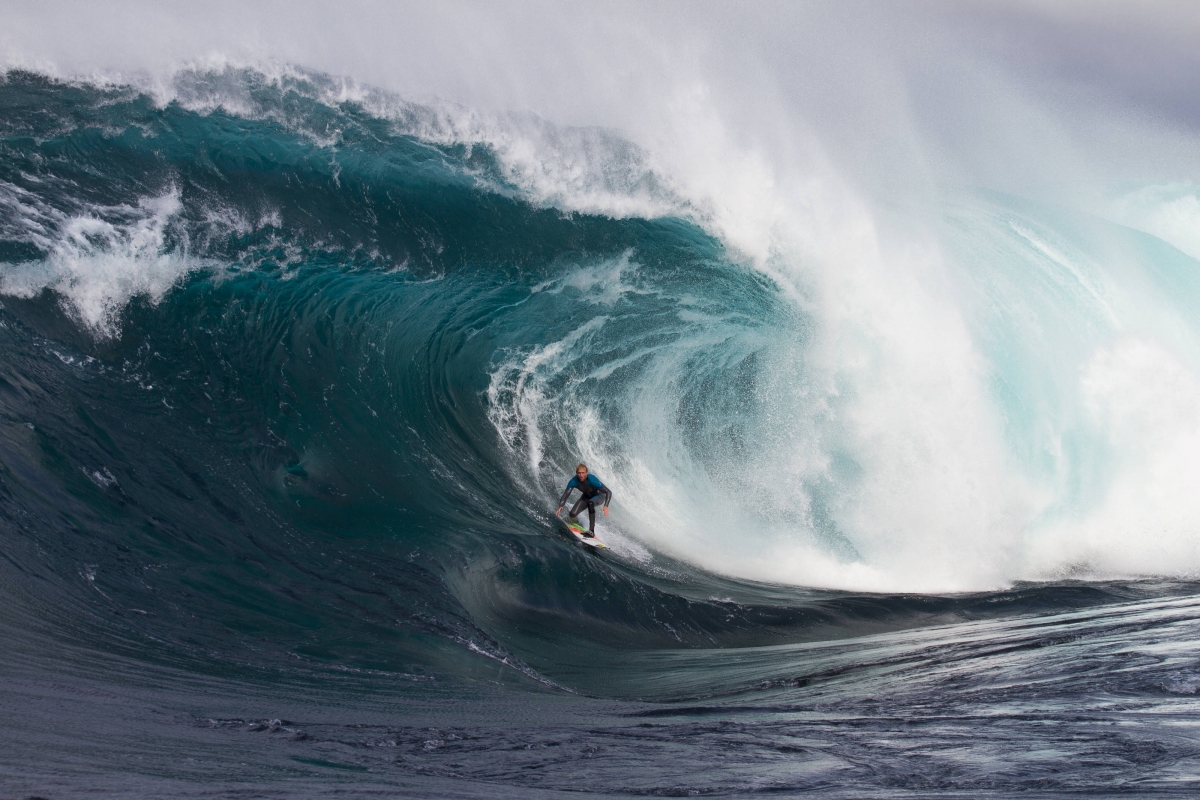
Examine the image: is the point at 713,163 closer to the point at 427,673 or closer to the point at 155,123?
the point at 155,123

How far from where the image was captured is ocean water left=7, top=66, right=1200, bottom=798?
16.6ft

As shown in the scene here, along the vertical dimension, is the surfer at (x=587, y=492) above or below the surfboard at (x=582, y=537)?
above

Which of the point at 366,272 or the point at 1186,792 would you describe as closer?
the point at 1186,792

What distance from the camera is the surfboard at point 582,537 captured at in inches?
409

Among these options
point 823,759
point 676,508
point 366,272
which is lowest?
point 823,759

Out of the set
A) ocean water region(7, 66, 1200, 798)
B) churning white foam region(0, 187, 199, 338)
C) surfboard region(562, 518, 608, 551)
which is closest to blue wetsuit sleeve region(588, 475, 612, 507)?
surfboard region(562, 518, 608, 551)

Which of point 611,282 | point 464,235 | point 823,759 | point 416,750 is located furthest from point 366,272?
point 823,759

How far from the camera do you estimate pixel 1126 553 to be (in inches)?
500

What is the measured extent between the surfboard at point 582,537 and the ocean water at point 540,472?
0.93 feet

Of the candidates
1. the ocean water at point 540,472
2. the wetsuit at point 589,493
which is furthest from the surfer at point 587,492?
the ocean water at point 540,472

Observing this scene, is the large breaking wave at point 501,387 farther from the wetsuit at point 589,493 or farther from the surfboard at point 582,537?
the wetsuit at point 589,493

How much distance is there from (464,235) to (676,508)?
23.2 feet

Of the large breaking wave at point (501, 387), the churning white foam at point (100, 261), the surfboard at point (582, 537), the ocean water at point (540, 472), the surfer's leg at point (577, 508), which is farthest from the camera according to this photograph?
the surfer's leg at point (577, 508)

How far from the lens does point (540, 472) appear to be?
11727mm
